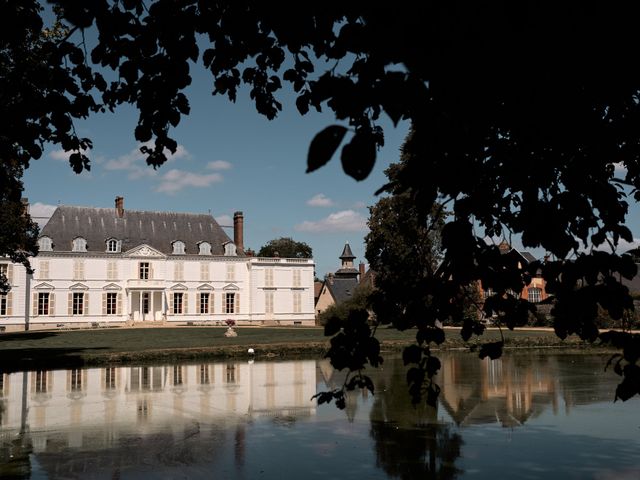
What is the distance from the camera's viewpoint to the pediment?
45.8m

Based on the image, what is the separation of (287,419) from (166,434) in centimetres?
208

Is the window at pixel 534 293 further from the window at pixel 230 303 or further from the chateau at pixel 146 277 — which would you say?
the window at pixel 230 303

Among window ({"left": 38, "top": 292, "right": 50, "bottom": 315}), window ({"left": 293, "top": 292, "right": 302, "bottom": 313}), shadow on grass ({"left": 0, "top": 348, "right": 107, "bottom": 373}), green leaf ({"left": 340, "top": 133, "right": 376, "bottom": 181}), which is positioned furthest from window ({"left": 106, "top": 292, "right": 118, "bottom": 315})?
green leaf ({"left": 340, "top": 133, "right": 376, "bottom": 181})

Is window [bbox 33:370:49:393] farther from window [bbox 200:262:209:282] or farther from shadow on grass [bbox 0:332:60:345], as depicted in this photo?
window [bbox 200:262:209:282]

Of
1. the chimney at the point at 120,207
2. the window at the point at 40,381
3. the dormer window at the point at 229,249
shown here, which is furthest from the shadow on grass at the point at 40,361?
the dormer window at the point at 229,249

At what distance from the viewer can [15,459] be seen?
789 cm

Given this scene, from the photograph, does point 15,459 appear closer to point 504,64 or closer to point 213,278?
point 504,64

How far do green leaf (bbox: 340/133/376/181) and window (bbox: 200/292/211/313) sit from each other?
47165 millimetres

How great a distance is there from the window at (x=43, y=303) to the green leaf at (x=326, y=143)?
4589cm

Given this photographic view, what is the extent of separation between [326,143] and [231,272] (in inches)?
1877

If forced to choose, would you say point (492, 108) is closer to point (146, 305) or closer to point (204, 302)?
point (146, 305)

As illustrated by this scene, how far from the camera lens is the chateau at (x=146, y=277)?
43812mm

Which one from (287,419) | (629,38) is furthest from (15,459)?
(629,38)

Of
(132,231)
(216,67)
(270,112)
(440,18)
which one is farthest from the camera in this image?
(132,231)
